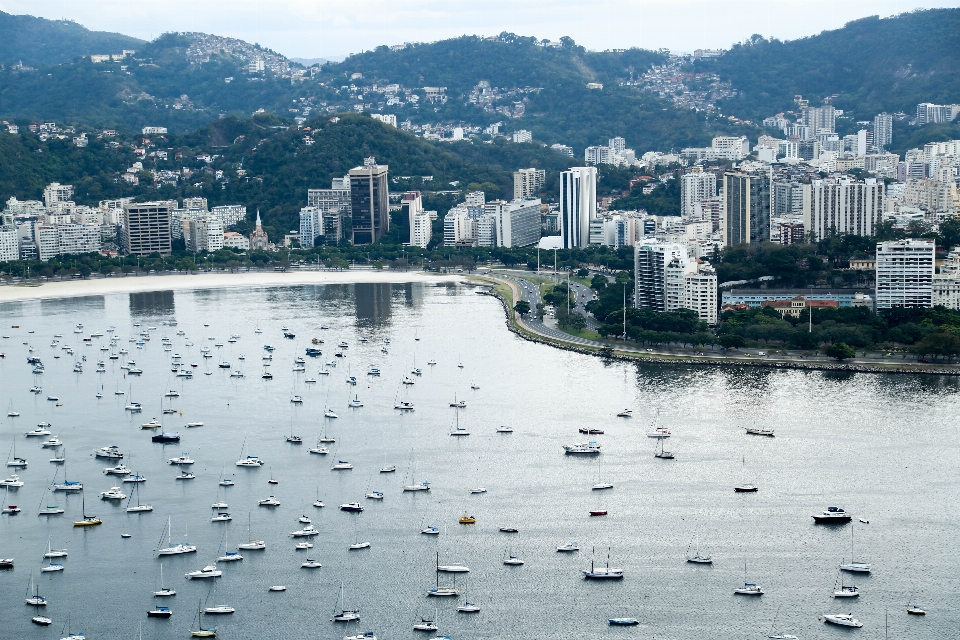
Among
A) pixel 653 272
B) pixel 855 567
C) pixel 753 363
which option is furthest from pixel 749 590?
pixel 653 272

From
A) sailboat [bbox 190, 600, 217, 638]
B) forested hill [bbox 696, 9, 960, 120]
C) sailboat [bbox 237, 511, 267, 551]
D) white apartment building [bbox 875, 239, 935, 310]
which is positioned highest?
forested hill [bbox 696, 9, 960, 120]

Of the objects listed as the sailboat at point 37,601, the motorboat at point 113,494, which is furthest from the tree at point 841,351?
the sailboat at point 37,601

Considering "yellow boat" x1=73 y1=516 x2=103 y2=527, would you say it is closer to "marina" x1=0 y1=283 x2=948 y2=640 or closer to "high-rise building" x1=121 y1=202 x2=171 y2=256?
"marina" x1=0 y1=283 x2=948 y2=640

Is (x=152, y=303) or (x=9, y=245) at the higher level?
(x=9, y=245)

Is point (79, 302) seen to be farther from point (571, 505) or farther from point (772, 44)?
point (772, 44)

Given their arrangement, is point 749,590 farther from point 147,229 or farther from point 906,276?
point 147,229

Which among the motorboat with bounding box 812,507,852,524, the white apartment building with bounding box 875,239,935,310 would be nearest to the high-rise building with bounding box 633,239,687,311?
the white apartment building with bounding box 875,239,935,310
